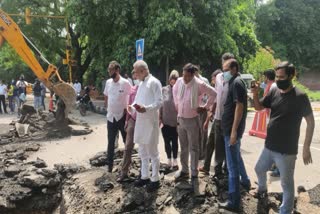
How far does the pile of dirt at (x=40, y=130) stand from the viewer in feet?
39.7

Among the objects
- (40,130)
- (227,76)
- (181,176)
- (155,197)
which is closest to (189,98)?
(227,76)

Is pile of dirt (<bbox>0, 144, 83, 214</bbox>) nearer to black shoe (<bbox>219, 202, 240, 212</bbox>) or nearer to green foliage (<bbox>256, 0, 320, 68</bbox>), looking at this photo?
black shoe (<bbox>219, 202, 240, 212</bbox>)

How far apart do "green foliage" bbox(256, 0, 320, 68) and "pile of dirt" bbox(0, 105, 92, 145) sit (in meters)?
35.2

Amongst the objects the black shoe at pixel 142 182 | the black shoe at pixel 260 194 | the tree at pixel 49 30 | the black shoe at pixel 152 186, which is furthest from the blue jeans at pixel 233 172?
the tree at pixel 49 30

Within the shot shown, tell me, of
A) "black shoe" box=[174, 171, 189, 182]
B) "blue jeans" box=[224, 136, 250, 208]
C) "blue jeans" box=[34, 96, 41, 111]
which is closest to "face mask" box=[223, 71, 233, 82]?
"blue jeans" box=[224, 136, 250, 208]

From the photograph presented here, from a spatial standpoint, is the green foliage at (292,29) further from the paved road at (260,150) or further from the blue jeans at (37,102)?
the paved road at (260,150)

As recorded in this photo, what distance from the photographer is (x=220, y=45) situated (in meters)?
18.4

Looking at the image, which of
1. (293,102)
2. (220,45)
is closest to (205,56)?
(220,45)

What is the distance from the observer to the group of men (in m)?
4.37

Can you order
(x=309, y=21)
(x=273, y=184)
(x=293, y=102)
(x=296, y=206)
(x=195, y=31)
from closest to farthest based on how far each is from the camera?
(x=293, y=102) < (x=296, y=206) < (x=273, y=184) < (x=195, y=31) < (x=309, y=21)

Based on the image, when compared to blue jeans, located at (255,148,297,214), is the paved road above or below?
below

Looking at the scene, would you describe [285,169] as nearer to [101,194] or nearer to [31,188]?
[101,194]

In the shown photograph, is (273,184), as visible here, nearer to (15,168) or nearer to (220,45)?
(15,168)

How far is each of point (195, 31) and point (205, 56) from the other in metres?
2.28
